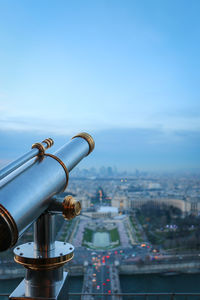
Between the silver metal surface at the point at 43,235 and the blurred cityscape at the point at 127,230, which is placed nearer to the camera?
the silver metal surface at the point at 43,235

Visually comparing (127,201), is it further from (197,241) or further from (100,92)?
(100,92)

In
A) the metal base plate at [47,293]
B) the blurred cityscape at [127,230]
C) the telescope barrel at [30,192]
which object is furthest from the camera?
the blurred cityscape at [127,230]

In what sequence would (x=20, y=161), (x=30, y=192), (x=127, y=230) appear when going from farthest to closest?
1. (x=127, y=230)
2. (x=20, y=161)
3. (x=30, y=192)

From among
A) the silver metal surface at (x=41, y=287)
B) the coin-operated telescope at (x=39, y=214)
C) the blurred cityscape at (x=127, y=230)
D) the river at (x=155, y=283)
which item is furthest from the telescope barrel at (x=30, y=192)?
the river at (x=155, y=283)

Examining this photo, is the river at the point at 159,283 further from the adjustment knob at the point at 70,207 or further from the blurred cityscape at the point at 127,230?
the adjustment knob at the point at 70,207

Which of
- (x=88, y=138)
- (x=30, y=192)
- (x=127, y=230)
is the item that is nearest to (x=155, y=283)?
(x=127, y=230)

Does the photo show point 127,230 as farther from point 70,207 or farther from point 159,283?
point 70,207

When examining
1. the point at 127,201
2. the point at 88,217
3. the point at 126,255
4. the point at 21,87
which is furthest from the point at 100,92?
the point at 127,201

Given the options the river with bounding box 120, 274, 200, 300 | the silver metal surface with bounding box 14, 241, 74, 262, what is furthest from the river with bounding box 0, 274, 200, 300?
the silver metal surface with bounding box 14, 241, 74, 262

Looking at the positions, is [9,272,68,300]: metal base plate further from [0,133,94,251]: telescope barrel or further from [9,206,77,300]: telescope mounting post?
[0,133,94,251]: telescope barrel
